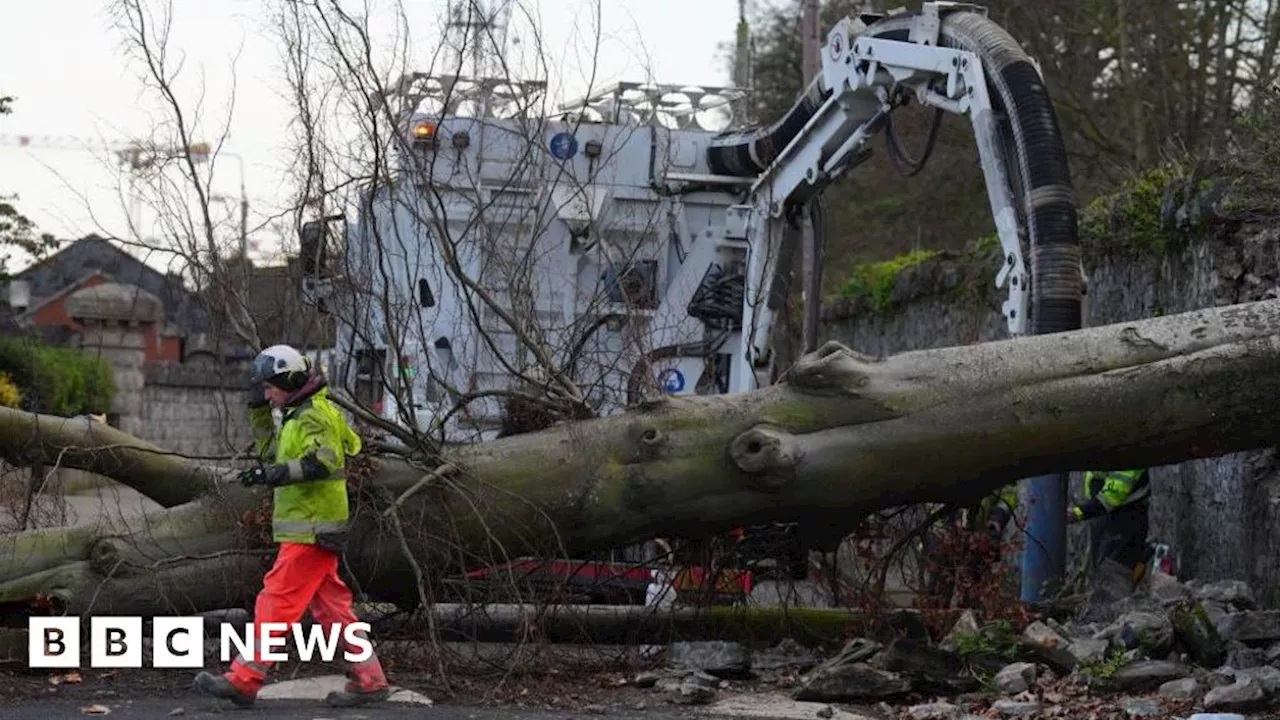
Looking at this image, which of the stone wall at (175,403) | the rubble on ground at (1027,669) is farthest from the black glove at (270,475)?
the stone wall at (175,403)

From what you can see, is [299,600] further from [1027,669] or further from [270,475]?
[1027,669]

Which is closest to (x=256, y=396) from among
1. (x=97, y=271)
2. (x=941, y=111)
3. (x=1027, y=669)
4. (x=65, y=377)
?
(x=1027, y=669)

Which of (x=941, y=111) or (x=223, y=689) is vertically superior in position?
(x=941, y=111)

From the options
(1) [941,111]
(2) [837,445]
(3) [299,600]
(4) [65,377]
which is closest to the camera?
(3) [299,600]

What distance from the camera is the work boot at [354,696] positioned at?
8672mm

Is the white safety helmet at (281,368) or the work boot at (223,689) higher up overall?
the white safety helmet at (281,368)

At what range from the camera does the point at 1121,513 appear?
40.3 feet

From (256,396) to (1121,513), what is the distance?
18.0ft

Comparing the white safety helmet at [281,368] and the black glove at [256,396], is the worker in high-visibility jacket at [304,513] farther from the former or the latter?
the black glove at [256,396]

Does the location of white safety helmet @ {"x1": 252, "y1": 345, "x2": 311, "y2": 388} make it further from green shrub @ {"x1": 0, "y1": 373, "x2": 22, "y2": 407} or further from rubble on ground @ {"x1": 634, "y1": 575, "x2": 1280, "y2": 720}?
green shrub @ {"x1": 0, "y1": 373, "x2": 22, "y2": 407}

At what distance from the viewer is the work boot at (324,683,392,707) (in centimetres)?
867

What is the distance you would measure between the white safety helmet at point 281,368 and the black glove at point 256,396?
12.9 inches

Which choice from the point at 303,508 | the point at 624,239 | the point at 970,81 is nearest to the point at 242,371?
the point at 624,239

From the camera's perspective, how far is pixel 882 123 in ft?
44.6
